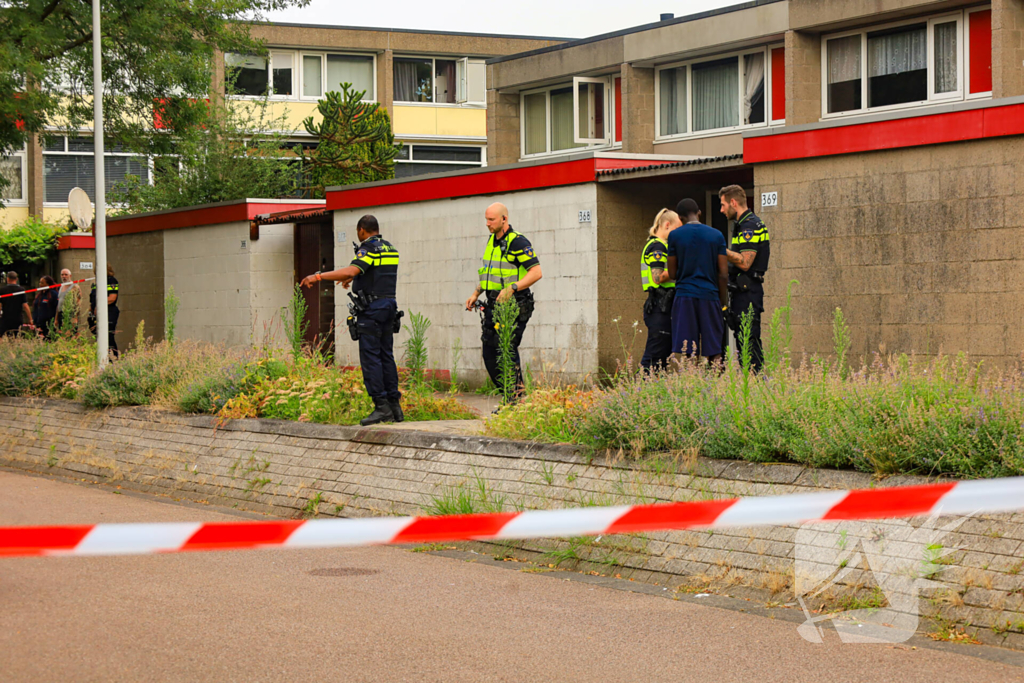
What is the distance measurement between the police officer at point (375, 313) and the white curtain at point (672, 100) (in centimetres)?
1497

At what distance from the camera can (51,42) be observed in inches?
762

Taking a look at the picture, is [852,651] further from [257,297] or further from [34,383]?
[257,297]

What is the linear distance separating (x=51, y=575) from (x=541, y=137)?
21550 mm

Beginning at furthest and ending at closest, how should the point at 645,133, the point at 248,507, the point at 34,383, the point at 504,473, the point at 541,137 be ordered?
1. the point at 541,137
2. the point at 645,133
3. the point at 34,383
4. the point at 248,507
5. the point at 504,473

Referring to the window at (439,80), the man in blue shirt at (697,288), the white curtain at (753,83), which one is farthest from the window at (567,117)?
the window at (439,80)

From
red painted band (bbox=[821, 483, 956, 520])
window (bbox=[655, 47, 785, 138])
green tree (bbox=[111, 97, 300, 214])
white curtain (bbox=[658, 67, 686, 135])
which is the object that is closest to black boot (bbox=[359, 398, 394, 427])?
red painted band (bbox=[821, 483, 956, 520])

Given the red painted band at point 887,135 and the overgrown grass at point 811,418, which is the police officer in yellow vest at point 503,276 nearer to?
the overgrown grass at point 811,418

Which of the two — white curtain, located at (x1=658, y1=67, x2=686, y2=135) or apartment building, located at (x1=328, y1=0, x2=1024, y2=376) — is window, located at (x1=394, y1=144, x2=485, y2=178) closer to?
apartment building, located at (x1=328, y1=0, x2=1024, y2=376)

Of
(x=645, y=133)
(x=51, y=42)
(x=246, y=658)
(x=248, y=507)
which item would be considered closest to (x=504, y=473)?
(x=248, y=507)

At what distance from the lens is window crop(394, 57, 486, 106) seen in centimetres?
4388

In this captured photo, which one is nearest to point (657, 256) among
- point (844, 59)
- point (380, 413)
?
point (380, 413)

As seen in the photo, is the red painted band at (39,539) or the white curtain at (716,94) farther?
the white curtain at (716,94)

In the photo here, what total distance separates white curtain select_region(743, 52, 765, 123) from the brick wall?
31.1 ft

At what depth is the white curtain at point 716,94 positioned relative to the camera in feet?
77.5
